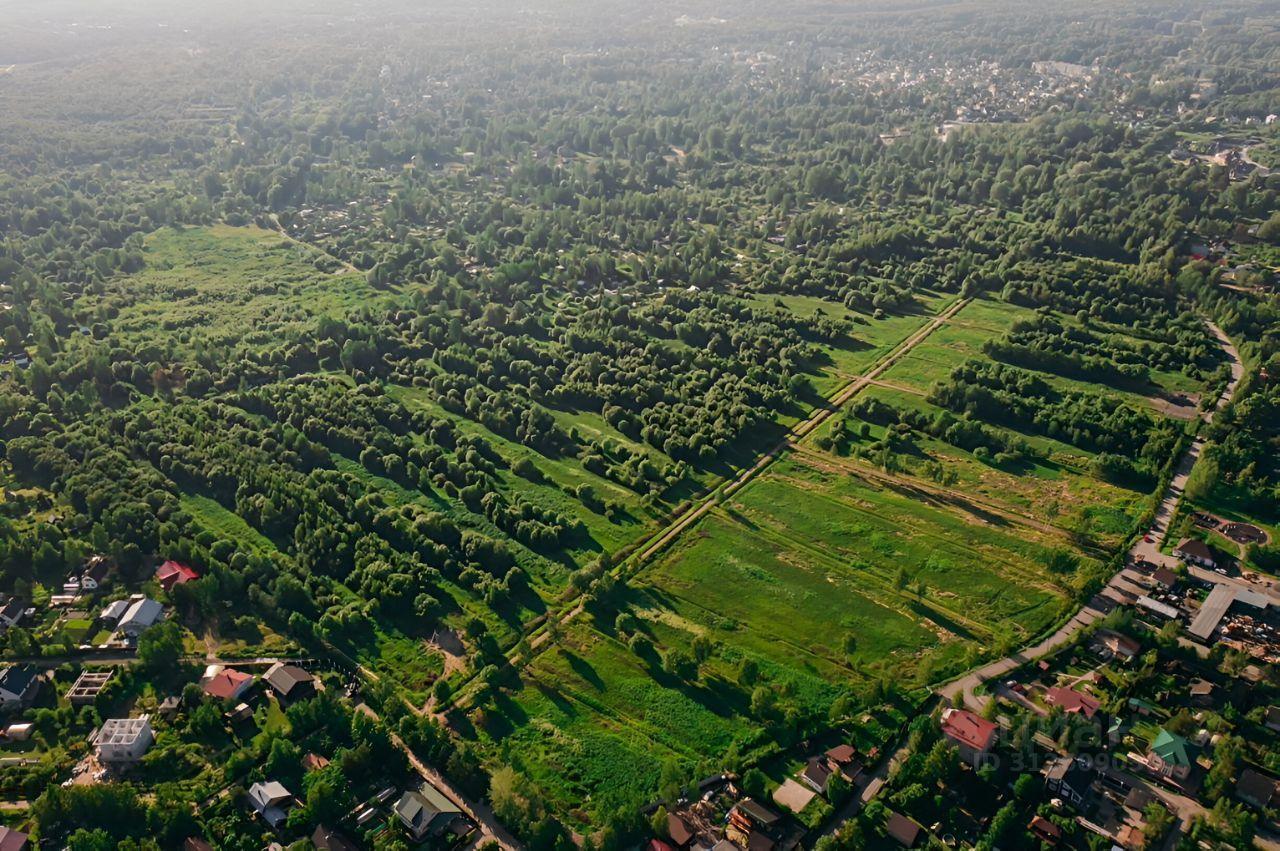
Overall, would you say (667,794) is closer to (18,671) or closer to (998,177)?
(18,671)

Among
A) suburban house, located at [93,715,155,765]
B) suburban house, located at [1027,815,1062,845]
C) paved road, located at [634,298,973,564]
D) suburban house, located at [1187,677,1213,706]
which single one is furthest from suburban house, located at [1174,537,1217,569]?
suburban house, located at [93,715,155,765]

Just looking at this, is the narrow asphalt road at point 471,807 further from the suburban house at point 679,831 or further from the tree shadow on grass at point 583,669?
the tree shadow on grass at point 583,669

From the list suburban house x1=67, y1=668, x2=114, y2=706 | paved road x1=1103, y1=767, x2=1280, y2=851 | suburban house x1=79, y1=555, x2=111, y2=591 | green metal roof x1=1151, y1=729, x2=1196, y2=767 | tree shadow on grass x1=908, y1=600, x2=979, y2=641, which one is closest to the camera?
paved road x1=1103, y1=767, x2=1280, y2=851

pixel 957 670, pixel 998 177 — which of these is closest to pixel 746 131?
pixel 998 177

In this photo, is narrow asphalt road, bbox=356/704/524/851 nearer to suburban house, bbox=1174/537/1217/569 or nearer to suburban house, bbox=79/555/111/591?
suburban house, bbox=79/555/111/591

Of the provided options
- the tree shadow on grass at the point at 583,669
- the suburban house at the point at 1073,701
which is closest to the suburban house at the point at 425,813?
the tree shadow on grass at the point at 583,669

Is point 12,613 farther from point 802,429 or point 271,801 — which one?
point 802,429
